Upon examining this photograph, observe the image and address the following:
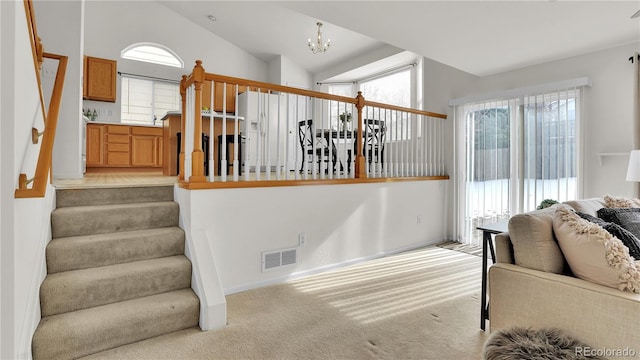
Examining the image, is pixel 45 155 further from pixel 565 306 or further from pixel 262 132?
pixel 262 132

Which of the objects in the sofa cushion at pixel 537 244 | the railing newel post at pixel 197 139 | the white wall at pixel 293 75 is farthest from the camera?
the white wall at pixel 293 75

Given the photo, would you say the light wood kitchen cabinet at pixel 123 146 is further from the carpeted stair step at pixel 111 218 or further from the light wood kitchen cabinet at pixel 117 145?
the carpeted stair step at pixel 111 218

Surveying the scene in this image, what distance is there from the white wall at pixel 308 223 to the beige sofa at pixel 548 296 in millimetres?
1893

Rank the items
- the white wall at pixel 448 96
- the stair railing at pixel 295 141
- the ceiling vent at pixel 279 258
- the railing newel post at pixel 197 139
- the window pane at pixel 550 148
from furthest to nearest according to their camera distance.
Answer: the white wall at pixel 448 96, the window pane at pixel 550 148, the ceiling vent at pixel 279 258, the stair railing at pixel 295 141, the railing newel post at pixel 197 139

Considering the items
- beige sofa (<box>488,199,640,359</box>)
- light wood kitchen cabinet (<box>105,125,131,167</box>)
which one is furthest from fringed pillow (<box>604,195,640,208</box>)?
light wood kitchen cabinet (<box>105,125,131,167</box>)

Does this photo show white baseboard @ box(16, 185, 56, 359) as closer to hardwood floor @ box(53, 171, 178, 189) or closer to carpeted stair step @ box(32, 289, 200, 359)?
carpeted stair step @ box(32, 289, 200, 359)

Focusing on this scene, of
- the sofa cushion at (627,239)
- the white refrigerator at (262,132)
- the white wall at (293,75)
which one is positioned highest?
the white wall at (293,75)

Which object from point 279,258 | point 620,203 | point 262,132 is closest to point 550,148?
point 620,203

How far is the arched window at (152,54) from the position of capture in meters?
6.66

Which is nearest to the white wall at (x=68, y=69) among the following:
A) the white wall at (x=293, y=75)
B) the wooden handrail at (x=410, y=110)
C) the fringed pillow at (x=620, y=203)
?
the wooden handrail at (x=410, y=110)

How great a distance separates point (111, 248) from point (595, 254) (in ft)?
9.84

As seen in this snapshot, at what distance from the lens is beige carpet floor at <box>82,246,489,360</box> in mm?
1957

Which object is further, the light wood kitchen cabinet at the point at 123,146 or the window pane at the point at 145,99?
the window pane at the point at 145,99

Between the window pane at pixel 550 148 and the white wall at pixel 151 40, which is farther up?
the white wall at pixel 151 40
